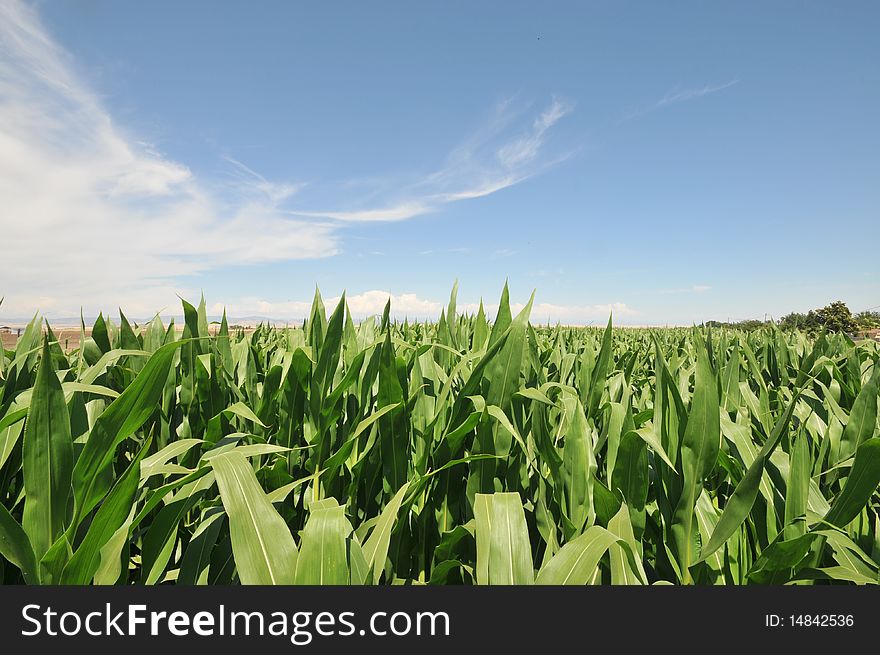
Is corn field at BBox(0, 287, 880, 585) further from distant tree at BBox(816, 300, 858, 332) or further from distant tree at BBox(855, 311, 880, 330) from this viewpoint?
distant tree at BBox(816, 300, 858, 332)

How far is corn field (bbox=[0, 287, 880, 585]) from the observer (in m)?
0.59

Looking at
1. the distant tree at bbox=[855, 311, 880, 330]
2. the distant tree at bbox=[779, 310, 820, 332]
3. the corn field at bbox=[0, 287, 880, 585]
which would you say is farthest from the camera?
the distant tree at bbox=[855, 311, 880, 330]

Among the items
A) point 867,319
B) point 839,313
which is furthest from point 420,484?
point 839,313

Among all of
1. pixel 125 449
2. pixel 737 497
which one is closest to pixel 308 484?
pixel 125 449

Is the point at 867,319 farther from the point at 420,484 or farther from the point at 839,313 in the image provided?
the point at 420,484

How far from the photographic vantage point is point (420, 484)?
70 centimetres

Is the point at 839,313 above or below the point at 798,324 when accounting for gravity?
above

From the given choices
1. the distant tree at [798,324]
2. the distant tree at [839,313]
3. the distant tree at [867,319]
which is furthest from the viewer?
the distant tree at [839,313]

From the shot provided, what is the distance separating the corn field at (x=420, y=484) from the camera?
59 cm

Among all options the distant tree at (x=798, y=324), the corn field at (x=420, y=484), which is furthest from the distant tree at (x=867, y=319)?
the corn field at (x=420, y=484)

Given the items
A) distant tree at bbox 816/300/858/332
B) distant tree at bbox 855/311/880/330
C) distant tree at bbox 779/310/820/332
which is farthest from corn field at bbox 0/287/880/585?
distant tree at bbox 816/300/858/332

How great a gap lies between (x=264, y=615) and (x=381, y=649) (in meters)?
0.15

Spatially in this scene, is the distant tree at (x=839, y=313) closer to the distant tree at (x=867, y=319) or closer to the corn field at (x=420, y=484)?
the distant tree at (x=867, y=319)

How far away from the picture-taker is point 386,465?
0.86 m
